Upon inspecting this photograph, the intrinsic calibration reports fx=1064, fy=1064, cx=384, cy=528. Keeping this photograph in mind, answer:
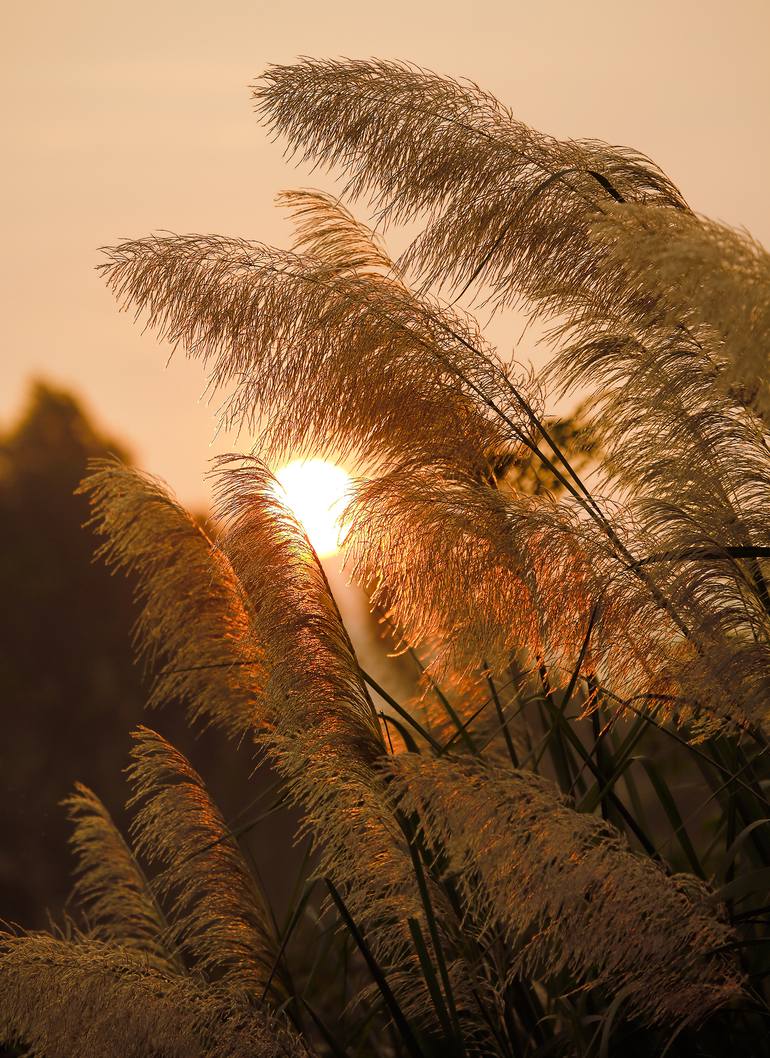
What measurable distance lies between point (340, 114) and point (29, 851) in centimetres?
855

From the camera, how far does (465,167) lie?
7.59ft

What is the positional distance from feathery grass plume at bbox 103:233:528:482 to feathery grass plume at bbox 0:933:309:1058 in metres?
1.23

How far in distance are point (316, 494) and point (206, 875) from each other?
119 cm

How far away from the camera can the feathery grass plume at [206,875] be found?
9.69ft

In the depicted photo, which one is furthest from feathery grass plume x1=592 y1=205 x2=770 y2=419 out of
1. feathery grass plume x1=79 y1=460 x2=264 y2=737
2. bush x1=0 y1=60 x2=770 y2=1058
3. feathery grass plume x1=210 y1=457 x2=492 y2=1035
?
feathery grass plume x1=79 y1=460 x2=264 y2=737

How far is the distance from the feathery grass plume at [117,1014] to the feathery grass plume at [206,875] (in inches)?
19.9

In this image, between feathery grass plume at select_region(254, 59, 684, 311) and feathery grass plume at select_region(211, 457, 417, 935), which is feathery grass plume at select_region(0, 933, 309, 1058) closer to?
feathery grass plume at select_region(211, 457, 417, 935)

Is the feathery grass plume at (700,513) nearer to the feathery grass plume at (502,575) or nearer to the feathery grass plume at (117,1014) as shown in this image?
the feathery grass plume at (502,575)

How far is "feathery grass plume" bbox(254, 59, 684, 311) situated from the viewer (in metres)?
2.23

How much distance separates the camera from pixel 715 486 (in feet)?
6.67

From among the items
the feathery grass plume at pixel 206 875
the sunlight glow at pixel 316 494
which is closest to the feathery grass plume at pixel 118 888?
the feathery grass plume at pixel 206 875

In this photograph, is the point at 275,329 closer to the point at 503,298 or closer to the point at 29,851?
the point at 503,298

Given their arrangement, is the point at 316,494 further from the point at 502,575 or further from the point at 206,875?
the point at 206,875

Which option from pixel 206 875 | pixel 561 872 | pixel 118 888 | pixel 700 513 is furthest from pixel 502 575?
pixel 118 888
